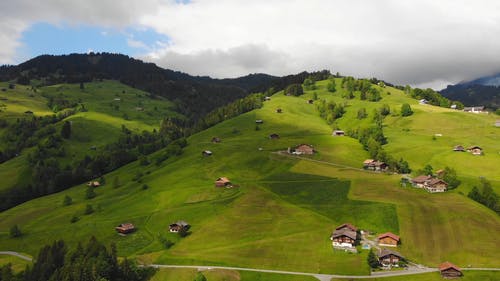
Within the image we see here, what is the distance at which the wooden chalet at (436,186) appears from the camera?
13062 centimetres

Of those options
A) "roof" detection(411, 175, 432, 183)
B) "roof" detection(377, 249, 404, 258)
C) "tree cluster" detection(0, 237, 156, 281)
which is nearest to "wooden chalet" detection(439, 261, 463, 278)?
"roof" detection(377, 249, 404, 258)

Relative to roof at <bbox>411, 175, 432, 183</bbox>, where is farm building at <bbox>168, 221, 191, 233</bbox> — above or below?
below

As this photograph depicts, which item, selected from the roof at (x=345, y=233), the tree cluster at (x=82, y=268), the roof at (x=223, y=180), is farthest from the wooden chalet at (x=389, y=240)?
the roof at (x=223, y=180)

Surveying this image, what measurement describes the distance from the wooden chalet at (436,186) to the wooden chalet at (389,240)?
127 ft

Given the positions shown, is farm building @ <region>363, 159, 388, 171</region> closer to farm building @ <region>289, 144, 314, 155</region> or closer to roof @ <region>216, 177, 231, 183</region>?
farm building @ <region>289, 144, 314, 155</region>

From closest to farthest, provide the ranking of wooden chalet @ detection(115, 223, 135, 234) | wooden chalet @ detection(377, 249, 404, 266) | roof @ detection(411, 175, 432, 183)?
1. wooden chalet @ detection(377, 249, 404, 266)
2. wooden chalet @ detection(115, 223, 135, 234)
3. roof @ detection(411, 175, 432, 183)

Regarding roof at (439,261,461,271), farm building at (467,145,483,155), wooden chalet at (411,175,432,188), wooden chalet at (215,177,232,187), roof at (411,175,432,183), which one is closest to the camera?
roof at (439,261,461,271)

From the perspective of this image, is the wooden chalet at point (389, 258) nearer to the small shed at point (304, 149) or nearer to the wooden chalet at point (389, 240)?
the wooden chalet at point (389, 240)

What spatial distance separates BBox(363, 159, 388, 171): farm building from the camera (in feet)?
521

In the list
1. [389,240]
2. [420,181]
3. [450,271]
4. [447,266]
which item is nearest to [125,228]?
[389,240]

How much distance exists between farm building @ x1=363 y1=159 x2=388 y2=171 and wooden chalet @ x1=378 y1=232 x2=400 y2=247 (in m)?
60.9

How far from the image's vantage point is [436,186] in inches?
5148

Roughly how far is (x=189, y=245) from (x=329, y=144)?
109484mm

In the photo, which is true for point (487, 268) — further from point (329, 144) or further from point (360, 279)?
point (329, 144)
